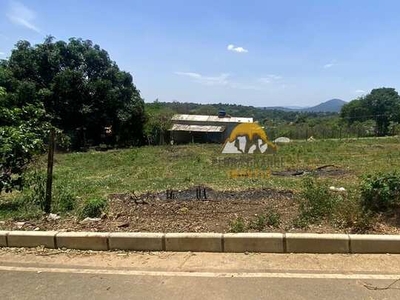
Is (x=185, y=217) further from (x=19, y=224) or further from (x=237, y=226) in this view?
(x=19, y=224)

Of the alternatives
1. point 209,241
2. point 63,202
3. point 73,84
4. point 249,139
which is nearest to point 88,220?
point 63,202

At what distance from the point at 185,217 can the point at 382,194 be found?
2.66m

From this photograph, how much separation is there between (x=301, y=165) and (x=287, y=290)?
419 inches

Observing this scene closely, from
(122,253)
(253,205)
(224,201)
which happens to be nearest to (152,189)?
(224,201)

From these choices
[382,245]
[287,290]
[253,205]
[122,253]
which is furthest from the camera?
[253,205]

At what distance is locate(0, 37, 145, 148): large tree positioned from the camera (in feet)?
78.5

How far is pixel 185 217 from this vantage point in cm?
517

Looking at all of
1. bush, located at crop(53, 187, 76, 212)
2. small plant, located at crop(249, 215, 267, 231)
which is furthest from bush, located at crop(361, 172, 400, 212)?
bush, located at crop(53, 187, 76, 212)

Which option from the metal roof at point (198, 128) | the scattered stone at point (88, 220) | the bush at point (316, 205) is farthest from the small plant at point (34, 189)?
the metal roof at point (198, 128)

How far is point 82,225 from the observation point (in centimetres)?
487

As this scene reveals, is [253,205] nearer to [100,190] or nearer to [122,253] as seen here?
[122,253]

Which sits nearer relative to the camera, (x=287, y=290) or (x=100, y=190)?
(x=287, y=290)

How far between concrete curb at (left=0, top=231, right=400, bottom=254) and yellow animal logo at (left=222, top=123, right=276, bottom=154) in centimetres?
781

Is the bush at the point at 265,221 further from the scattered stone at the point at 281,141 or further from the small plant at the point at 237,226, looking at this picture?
the scattered stone at the point at 281,141
